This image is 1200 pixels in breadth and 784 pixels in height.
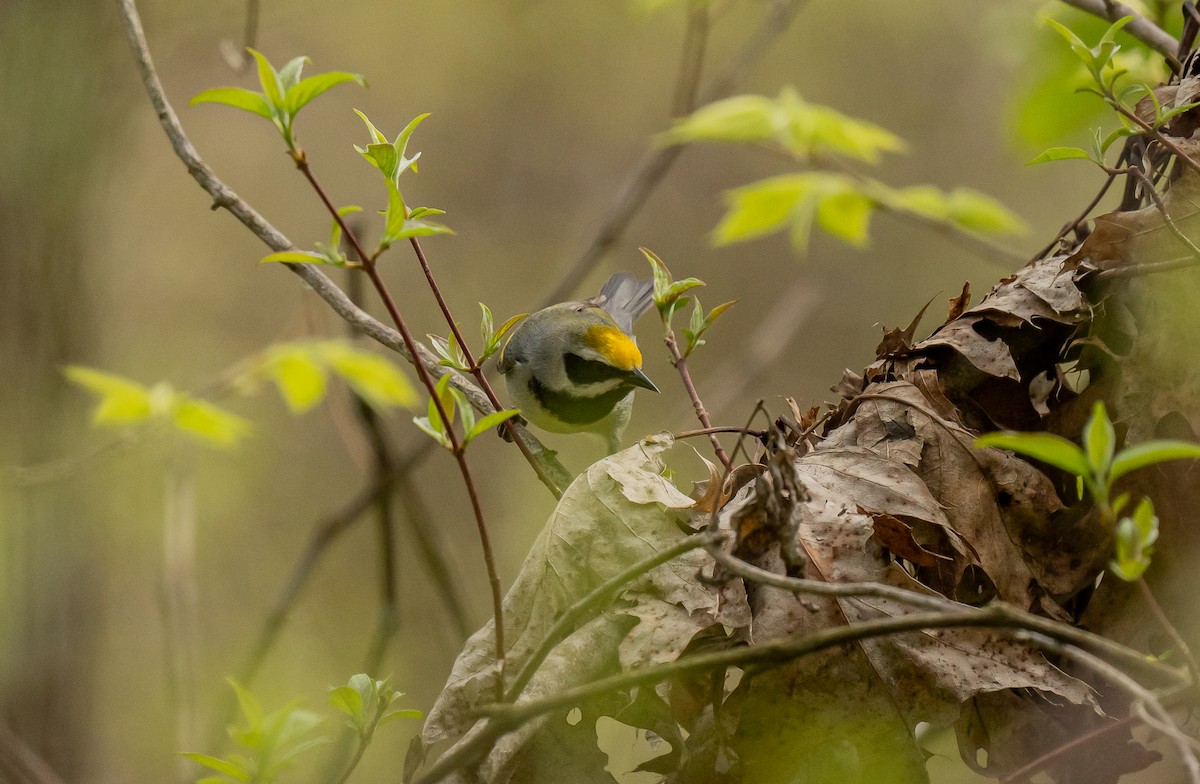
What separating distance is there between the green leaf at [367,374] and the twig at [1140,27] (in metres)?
2.14

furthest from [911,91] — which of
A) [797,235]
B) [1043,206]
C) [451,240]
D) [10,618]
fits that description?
[10,618]

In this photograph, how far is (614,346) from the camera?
3.83 metres

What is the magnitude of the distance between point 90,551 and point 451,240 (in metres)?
5.78

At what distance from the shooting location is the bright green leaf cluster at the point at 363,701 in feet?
5.36

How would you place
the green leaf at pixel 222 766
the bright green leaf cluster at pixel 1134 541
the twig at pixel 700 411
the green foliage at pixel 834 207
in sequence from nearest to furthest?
the bright green leaf cluster at pixel 1134 541
the green leaf at pixel 222 766
the twig at pixel 700 411
the green foliage at pixel 834 207

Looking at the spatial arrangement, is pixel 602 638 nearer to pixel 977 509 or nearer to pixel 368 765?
pixel 977 509

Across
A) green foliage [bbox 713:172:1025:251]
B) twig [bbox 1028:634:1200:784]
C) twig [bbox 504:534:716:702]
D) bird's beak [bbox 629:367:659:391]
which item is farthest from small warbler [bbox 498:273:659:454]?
twig [bbox 1028:634:1200:784]

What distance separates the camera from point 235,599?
8477 millimetres

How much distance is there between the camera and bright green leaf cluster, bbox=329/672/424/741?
64.3 inches

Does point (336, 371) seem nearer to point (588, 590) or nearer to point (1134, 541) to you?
point (588, 590)

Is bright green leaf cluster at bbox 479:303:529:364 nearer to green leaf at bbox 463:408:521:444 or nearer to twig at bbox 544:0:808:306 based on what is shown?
green leaf at bbox 463:408:521:444

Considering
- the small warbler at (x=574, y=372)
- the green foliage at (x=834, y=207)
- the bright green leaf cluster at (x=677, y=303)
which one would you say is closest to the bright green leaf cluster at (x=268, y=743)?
the bright green leaf cluster at (x=677, y=303)

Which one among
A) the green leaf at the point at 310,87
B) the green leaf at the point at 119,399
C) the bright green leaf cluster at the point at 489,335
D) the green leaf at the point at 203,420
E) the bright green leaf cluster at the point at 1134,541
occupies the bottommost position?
the bright green leaf cluster at the point at 1134,541

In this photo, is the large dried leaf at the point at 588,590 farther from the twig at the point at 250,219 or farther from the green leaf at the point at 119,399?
the green leaf at the point at 119,399
